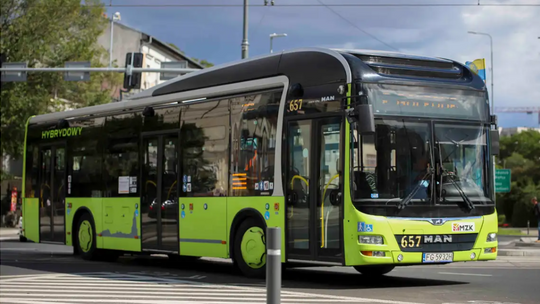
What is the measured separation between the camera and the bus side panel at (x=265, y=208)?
45.7 feet

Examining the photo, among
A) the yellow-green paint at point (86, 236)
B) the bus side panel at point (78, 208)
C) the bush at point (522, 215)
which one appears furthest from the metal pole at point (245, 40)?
the bush at point (522, 215)

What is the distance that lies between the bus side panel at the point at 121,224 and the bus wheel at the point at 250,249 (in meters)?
3.64

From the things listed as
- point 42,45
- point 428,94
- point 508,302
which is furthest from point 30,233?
point 42,45

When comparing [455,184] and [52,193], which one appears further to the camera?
[52,193]

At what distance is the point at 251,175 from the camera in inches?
583

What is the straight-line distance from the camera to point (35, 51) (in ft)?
138

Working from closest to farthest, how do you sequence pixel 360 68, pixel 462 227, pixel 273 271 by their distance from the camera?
pixel 273 271, pixel 360 68, pixel 462 227

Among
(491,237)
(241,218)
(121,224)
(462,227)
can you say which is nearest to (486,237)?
(491,237)

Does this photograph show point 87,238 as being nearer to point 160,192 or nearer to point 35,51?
point 160,192

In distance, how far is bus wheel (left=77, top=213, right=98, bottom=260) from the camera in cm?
1992

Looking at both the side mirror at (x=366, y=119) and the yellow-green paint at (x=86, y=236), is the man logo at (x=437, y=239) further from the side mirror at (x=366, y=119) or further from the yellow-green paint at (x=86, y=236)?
the yellow-green paint at (x=86, y=236)

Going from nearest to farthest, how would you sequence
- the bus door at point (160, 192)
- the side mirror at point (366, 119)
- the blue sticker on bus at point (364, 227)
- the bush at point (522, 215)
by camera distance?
the side mirror at point (366, 119) → the blue sticker on bus at point (364, 227) → the bus door at point (160, 192) → the bush at point (522, 215)

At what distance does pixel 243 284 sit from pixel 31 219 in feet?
33.3

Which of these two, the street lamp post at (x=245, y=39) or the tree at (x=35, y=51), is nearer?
the street lamp post at (x=245, y=39)
